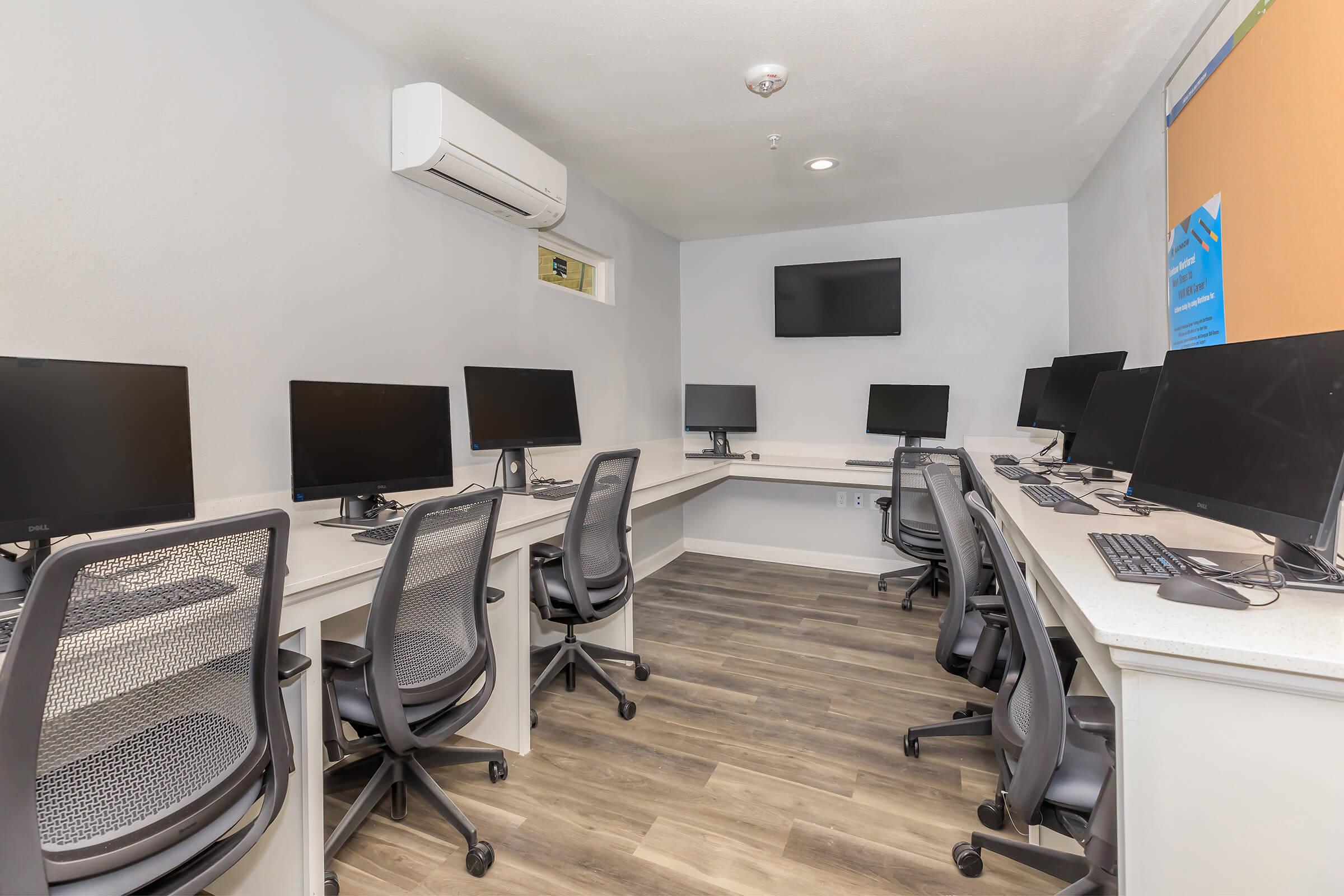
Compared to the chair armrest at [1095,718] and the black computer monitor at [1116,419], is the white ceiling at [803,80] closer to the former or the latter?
the black computer monitor at [1116,419]

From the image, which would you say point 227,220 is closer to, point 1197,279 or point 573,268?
point 573,268

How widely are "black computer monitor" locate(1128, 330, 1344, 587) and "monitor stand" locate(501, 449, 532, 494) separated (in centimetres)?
233

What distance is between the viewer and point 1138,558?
1.40 m

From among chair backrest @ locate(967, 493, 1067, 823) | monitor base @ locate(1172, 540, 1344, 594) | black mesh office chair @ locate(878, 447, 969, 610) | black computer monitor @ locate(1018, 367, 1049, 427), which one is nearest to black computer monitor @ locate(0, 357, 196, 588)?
chair backrest @ locate(967, 493, 1067, 823)

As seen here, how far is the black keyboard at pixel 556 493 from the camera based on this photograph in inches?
105

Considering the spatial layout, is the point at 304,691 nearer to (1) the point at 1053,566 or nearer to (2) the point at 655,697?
(2) the point at 655,697

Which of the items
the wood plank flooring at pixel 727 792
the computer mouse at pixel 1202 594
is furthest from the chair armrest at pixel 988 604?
the wood plank flooring at pixel 727 792

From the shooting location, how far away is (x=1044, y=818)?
1.30 m

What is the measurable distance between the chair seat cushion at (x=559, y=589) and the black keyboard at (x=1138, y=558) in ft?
5.86

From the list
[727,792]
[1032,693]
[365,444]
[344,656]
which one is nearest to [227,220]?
[365,444]

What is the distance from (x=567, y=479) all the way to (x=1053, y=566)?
243 centimetres

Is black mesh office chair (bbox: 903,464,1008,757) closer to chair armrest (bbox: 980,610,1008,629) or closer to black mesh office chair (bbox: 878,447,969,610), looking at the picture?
chair armrest (bbox: 980,610,1008,629)

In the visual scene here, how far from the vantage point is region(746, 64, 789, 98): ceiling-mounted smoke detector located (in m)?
2.45

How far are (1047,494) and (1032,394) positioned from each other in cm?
176
